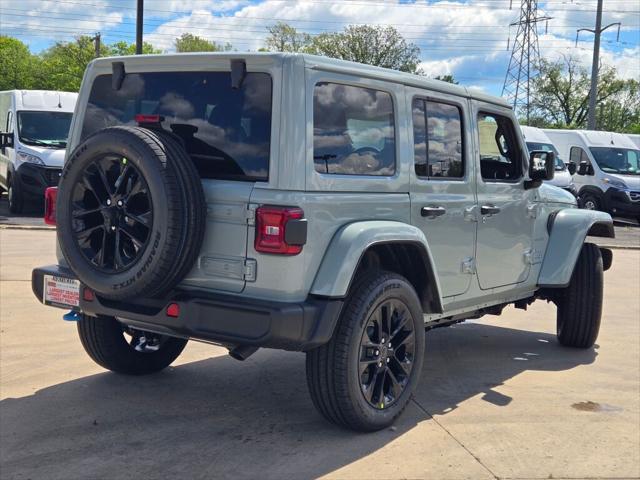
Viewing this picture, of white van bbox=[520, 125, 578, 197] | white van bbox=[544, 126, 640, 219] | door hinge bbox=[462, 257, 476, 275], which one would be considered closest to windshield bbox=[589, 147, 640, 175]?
white van bbox=[544, 126, 640, 219]

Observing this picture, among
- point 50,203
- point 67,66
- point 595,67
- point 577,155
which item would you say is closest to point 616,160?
point 577,155

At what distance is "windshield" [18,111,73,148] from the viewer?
1562 cm

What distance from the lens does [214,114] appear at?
4.07 m

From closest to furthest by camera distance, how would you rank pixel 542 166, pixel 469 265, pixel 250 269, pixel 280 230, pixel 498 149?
pixel 280 230 < pixel 250 269 < pixel 469 265 < pixel 498 149 < pixel 542 166

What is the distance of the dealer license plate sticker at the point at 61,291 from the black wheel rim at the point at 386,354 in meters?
1.58

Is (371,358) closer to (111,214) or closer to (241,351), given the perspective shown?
(241,351)

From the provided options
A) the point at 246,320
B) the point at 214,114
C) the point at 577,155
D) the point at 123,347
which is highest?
the point at 577,155

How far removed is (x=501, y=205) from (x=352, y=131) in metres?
1.65

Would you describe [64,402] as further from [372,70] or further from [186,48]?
[186,48]

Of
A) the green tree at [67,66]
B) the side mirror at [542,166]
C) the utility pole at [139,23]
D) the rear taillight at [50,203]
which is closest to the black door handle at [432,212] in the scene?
the side mirror at [542,166]

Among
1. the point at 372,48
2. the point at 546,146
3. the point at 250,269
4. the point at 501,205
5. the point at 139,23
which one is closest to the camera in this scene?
the point at 250,269

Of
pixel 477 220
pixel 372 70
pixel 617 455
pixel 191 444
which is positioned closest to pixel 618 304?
pixel 477 220

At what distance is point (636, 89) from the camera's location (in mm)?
64438

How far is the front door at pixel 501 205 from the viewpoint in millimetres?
5281
